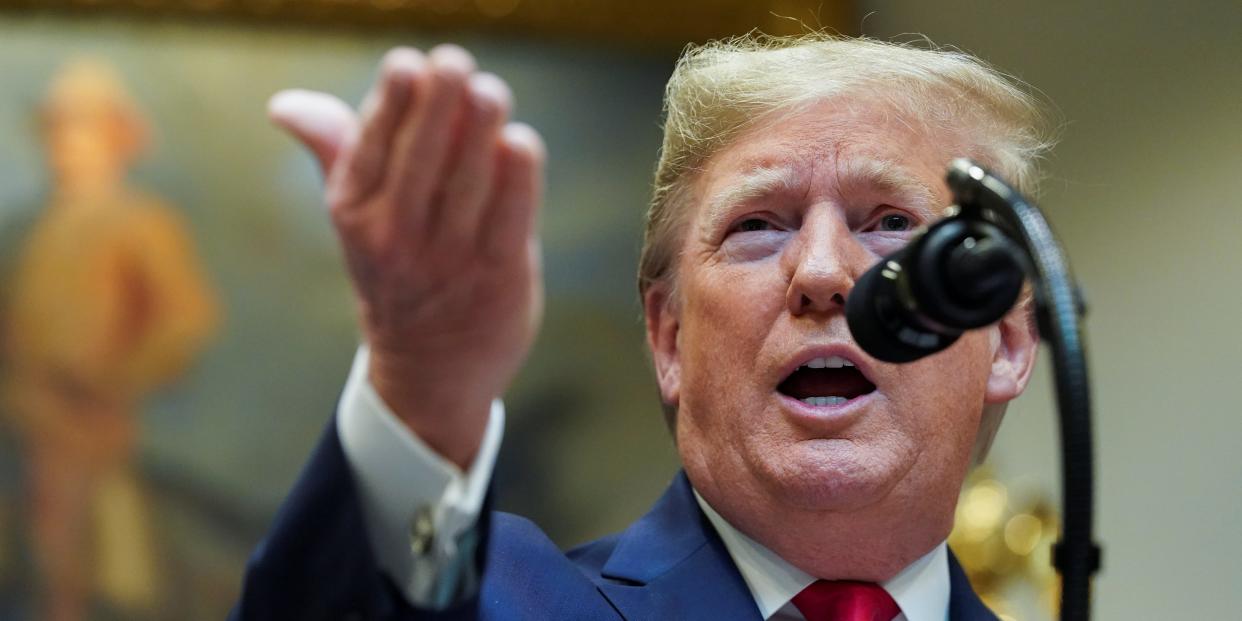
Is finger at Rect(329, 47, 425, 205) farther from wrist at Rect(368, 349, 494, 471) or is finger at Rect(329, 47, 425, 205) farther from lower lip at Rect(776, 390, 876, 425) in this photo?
lower lip at Rect(776, 390, 876, 425)

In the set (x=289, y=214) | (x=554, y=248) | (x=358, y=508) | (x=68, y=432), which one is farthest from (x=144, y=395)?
(x=358, y=508)

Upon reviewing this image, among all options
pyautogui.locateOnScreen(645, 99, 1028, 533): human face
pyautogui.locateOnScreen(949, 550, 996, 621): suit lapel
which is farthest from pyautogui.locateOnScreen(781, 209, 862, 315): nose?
pyautogui.locateOnScreen(949, 550, 996, 621): suit lapel

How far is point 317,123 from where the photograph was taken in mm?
1323

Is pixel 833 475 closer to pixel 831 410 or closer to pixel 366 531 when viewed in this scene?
pixel 831 410

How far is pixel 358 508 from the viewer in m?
1.44

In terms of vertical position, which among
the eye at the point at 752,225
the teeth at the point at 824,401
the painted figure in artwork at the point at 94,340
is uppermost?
the eye at the point at 752,225

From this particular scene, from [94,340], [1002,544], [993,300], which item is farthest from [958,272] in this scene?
[94,340]

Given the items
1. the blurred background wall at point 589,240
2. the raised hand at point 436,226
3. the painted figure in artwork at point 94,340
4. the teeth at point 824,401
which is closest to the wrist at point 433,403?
the raised hand at point 436,226

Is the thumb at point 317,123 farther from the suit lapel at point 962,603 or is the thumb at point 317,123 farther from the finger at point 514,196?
the suit lapel at point 962,603

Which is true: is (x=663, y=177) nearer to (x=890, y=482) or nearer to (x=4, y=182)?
(x=890, y=482)

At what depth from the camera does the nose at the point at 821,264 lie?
2.20 meters

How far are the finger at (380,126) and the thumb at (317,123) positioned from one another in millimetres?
25

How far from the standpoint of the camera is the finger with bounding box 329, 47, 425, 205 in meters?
1.25

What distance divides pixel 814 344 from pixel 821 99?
46cm
